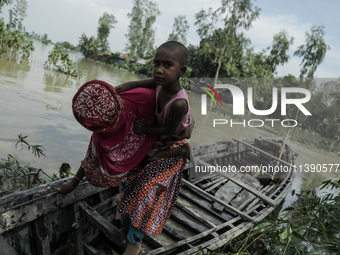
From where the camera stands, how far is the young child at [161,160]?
1262 mm

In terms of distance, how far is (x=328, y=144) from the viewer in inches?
665

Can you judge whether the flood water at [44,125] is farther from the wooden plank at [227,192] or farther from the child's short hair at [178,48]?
the child's short hair at [178,48]

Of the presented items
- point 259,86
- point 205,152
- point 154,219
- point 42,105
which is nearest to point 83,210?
point 154,219

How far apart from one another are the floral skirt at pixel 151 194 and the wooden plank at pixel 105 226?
13cm

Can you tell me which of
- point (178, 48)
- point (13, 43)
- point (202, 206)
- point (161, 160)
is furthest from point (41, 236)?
point (13, 43)

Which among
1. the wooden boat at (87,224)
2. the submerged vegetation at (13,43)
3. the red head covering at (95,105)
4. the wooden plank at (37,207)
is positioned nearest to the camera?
the red head covering at (95,105)

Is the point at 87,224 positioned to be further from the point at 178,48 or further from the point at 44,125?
the point at 44,125

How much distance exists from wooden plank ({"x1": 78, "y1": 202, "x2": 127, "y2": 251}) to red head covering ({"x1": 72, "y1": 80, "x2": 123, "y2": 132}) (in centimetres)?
80

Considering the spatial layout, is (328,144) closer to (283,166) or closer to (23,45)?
(283,166)

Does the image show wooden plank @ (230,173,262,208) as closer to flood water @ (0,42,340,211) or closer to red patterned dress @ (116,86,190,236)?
flood water @ (0,42,340,211)

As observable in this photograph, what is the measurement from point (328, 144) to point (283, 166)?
1415 centimetres

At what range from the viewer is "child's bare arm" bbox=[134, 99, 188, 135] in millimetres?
1270

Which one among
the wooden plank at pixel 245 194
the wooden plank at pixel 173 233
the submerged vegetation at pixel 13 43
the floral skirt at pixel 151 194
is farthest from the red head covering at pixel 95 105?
the submerged vegetation at pixel 13 43

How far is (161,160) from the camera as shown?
1468 millimetres
